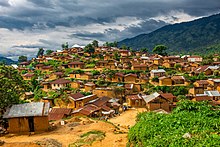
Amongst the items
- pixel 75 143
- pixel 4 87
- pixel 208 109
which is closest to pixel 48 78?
pixel 4 87

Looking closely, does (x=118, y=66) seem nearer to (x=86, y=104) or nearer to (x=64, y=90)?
(x=64, y=90)

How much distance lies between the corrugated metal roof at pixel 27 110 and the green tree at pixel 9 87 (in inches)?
65.2

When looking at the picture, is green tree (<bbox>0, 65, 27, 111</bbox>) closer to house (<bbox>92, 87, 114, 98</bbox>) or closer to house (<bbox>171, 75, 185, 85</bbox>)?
house (<bbox>92, 87, 114, 98</bbox>)

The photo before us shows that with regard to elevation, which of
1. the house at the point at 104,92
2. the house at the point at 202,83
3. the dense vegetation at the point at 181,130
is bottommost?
the house at the point at 104,92

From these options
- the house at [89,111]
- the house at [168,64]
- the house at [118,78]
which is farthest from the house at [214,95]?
the house at [168,64]

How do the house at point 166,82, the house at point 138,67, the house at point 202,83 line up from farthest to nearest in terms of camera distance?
the house at point 138,67 < the house at point 166,82 < the house at point 202,83

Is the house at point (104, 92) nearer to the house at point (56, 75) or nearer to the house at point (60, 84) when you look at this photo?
the house at point (60, 84)

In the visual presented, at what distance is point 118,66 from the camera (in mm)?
63594

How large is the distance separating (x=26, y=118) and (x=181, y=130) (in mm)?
14129

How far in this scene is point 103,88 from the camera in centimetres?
4525

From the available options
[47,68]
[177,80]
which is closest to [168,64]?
[177,80]

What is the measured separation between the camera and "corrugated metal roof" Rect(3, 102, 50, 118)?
1944 cm

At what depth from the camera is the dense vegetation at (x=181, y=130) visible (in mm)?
8828

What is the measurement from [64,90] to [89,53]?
35.3 meters
